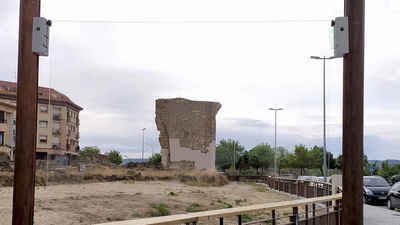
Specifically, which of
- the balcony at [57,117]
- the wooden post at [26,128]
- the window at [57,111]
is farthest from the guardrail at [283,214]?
the window at [57,111]

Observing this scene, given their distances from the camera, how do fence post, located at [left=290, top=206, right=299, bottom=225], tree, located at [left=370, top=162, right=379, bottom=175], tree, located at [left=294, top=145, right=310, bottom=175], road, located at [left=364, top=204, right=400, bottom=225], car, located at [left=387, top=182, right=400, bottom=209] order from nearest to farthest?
fence post, located at [left=290, top=206, right=299, bottom=225]
road, located at [left=364, top=204, right=400, bottom=225]
car, located at [left=387, top=182, right=400, bottom=209]
tree, located at [left=370, top=162, right=379, bottom=175]
tree, located at [left=294, top=145, right=310, bottom=175]

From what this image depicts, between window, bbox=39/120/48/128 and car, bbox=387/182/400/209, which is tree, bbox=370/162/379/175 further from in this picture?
window, bbox=39/120/48/128

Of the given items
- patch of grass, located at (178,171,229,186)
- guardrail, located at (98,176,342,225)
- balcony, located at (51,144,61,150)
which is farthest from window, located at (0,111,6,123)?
guardrail, located at (98,176,342,225)

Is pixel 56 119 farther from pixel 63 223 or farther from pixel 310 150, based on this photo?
pixel 63 223

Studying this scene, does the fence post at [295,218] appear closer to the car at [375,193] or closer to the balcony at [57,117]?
the car at [375,193]

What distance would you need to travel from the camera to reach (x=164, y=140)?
69.8m

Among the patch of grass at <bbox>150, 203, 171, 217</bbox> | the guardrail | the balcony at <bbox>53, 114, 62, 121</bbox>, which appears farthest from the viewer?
the balcony at <bbox>53, 114, 62, 121</bbox>

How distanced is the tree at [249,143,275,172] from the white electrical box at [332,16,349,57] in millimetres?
106804

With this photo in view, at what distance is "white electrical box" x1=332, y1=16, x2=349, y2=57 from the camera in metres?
6.58

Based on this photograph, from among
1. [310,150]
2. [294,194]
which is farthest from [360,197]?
[310,150]

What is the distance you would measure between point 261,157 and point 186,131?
4975 centimetres

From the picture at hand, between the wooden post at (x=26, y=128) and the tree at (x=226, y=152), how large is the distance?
117m

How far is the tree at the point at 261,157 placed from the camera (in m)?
115

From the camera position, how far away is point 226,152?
420ft
